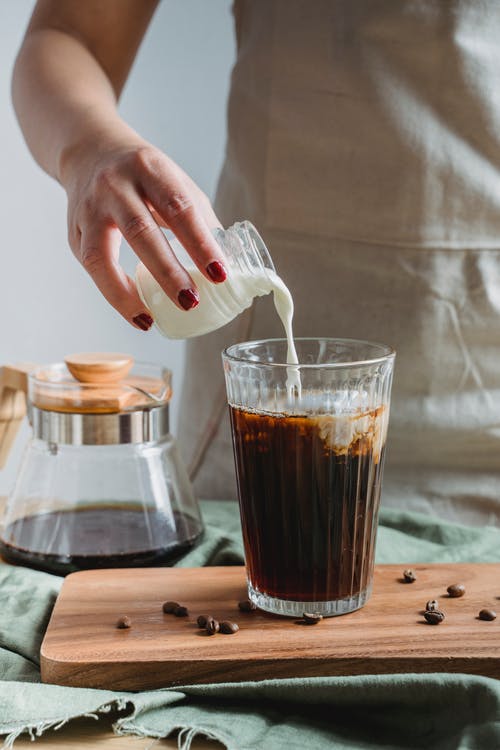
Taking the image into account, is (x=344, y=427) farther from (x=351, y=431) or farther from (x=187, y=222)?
(x=187, y=222)

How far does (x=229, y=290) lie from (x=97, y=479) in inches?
15.6


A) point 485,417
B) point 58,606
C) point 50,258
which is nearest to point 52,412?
point 58,606

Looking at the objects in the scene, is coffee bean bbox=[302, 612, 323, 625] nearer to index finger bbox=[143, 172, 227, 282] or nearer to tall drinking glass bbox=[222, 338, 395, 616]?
tall drinking glass bbox=[222, 338, 395, 616]

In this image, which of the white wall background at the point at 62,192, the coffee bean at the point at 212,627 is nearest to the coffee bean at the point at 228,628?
the coffee bean at the point at 212,627

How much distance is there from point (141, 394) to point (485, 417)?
21.9 inches

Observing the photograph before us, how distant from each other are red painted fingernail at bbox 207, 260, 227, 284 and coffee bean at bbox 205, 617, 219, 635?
0.34m

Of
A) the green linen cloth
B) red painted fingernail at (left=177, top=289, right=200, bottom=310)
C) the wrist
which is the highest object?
the wrist

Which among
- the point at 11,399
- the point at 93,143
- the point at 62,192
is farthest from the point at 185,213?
the point at 62,192

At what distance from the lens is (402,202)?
1.50 meters

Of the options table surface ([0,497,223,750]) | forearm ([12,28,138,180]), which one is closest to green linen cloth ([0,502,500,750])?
table surface ([0,497,223,750])

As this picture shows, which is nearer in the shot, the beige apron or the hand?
the hand

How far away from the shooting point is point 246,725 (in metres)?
0.86

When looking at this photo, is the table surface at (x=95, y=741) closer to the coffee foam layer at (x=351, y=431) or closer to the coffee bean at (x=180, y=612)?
the coffee bean at (x=180, y=612)

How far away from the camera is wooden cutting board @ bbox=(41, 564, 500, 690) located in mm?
957
